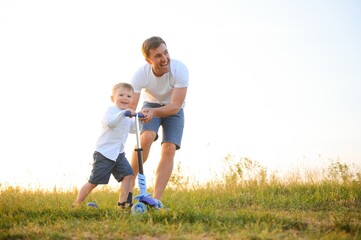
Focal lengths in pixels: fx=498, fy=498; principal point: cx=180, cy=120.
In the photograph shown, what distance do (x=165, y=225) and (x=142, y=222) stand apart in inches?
10.0

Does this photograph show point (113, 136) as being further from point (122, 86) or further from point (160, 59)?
point (160, 59)

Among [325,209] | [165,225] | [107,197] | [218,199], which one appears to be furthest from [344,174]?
[165,225]

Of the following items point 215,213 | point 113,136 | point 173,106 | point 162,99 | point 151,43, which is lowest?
point 215,213

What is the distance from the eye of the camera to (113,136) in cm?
609

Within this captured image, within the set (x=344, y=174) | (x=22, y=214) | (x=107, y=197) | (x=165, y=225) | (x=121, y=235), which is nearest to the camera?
(x=121, y=235)

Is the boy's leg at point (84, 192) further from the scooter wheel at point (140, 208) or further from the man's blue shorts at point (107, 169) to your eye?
the scooter wheel at point (140, 208)

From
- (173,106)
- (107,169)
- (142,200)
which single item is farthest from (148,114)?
(142,200)

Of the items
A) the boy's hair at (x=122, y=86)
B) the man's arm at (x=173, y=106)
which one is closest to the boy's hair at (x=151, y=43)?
the boy's hair at (x=122, y=86)

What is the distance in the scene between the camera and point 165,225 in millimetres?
4617

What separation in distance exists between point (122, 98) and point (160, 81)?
0.60 metres

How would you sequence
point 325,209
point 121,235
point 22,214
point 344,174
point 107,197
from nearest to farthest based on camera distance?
point 121,235 → point 22,214 → point 325,209 → point 107,197 → point 344,174

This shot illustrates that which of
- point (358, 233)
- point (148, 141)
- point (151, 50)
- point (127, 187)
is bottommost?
point (358, 233)

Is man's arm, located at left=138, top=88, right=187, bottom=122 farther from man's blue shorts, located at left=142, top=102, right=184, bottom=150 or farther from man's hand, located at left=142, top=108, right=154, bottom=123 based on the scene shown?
man's blue shorts, located at left=142, top=102, right=184, bottom=150

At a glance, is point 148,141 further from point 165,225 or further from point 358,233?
point 358,233
